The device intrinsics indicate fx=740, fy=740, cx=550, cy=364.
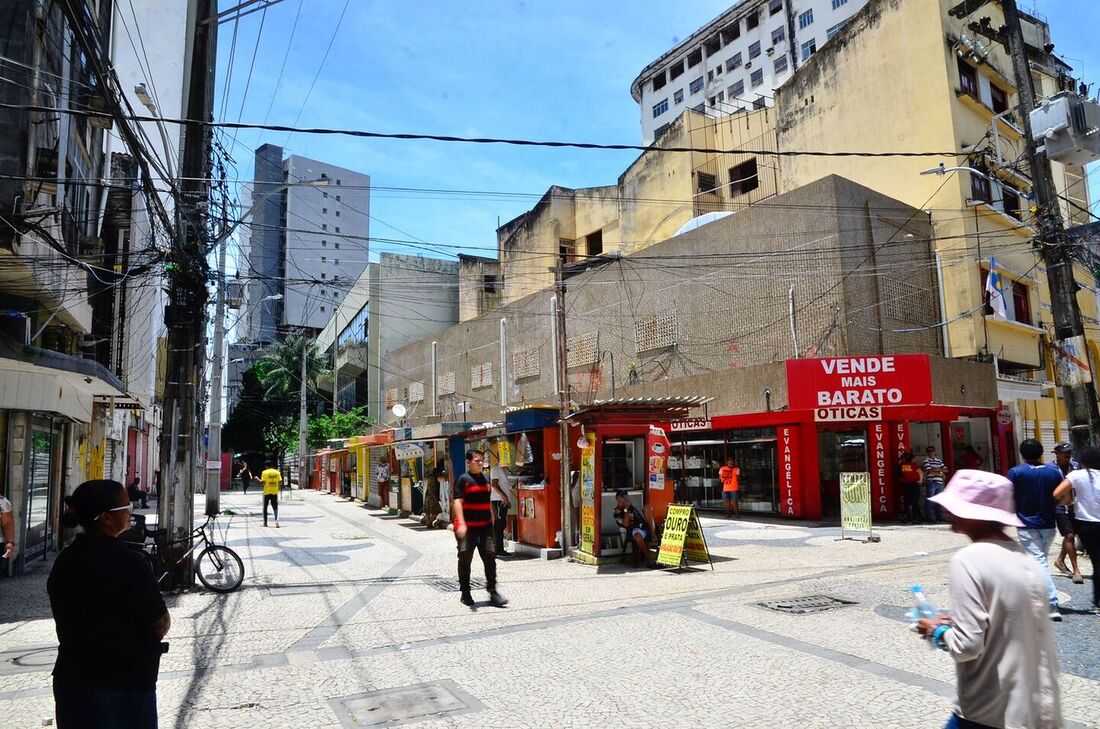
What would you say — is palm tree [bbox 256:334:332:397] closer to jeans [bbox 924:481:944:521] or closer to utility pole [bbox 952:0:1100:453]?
jeans [bbox 924:481:944:521]

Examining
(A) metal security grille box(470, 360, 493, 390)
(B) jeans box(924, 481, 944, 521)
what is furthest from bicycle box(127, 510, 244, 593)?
(A) metal security grille box(470, 360, 493, 390)

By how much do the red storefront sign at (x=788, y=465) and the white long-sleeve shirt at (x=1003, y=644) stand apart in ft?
55.6

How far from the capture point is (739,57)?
54.2 metres

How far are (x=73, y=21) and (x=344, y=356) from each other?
43.7 m

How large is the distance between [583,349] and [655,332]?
4190mm

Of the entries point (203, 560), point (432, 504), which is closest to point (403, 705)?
point (203, 560)

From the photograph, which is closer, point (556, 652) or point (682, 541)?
point (556, 652)

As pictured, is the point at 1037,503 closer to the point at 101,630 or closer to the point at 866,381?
the point at 101,630

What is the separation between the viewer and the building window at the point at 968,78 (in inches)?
917

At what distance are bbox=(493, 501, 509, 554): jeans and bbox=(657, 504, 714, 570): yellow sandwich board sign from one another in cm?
324

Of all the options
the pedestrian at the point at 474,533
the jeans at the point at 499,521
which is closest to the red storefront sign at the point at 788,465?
the jeans at the point at 499,521

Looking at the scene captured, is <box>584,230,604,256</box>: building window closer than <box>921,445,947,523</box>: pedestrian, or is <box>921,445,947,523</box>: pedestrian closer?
<box>921,445,947,523</box>: pedestrian

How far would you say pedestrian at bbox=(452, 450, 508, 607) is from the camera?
8.59 m

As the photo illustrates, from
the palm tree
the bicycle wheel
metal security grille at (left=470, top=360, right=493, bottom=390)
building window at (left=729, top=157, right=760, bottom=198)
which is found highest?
building window at (left=729, top=157, right=760, bottom=198)
